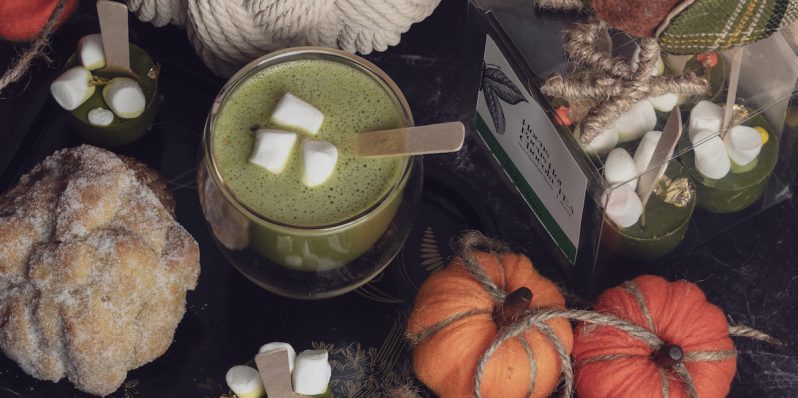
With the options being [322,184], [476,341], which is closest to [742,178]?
[476,341]

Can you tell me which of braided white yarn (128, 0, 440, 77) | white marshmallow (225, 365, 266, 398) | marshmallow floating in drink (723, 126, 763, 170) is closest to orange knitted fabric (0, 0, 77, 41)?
braided white yarn (128, 0, 440, 77)

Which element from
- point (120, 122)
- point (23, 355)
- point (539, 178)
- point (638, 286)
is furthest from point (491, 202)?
point (23, 355)

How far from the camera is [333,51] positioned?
3.85 ft

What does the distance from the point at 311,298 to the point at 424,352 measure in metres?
0.17

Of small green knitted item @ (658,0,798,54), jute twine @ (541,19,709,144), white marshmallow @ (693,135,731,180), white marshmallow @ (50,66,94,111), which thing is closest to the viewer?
small green knitted item @ (658,0,798,54)

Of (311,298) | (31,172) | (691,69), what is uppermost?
(691,69)

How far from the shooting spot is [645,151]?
1105 mm

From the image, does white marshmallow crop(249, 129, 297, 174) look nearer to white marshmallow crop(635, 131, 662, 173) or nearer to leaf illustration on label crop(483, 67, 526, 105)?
leaf illustration on label crop(483, 67, 526, 105)

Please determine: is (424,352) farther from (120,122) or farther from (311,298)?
(120,122)

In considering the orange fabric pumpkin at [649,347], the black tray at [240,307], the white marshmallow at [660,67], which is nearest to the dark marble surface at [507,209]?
the black tray at [240,307]

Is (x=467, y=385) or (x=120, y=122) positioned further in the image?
(x=120, y=122)

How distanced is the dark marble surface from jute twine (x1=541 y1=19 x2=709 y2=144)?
257 mm

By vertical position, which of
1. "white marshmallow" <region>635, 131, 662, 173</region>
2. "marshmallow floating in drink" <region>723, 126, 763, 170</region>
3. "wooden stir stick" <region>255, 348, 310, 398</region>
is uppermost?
"white marshmallow" <region>635, 131, 662, 173</region>

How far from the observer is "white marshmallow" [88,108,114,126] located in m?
1.26
